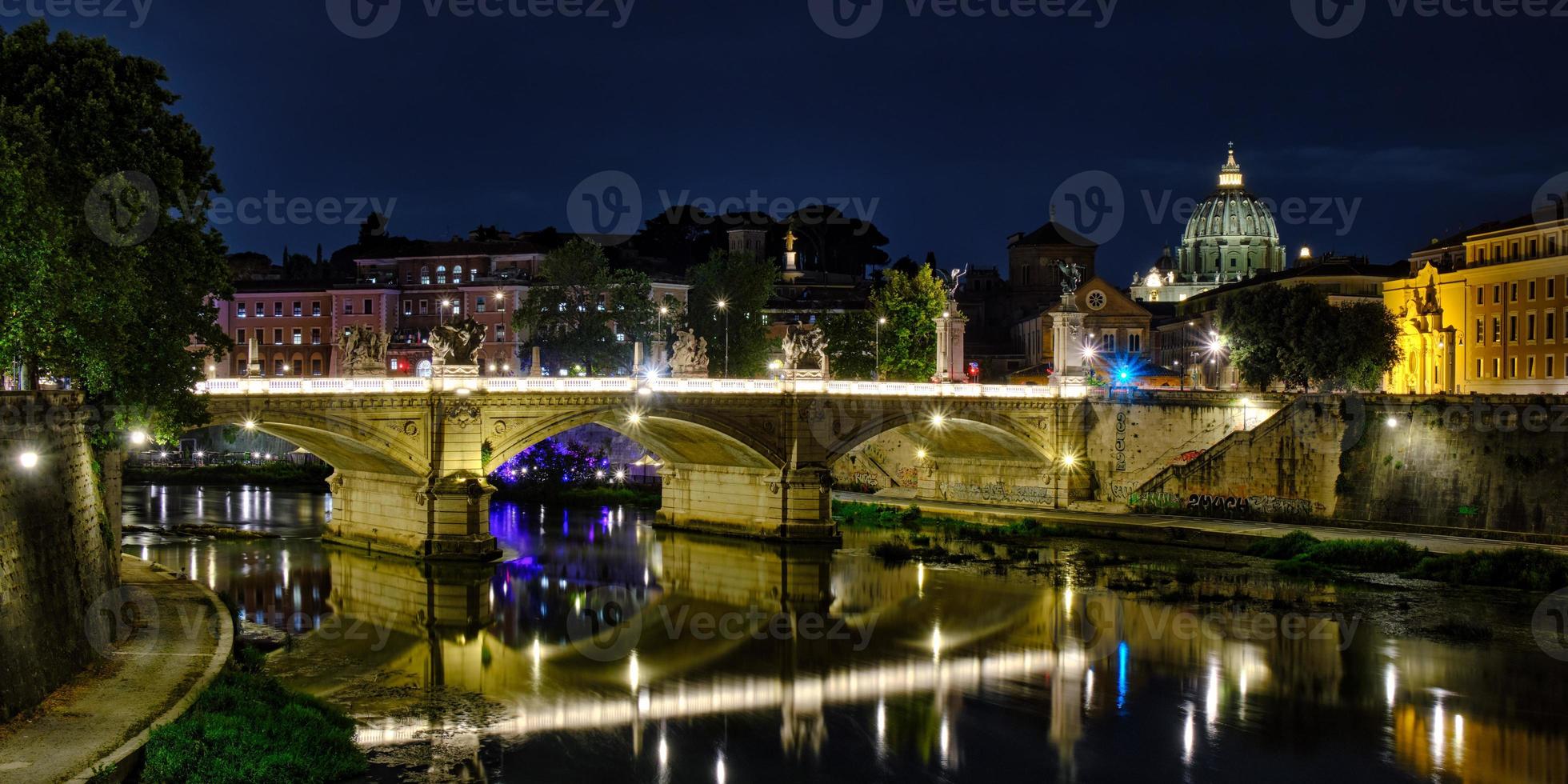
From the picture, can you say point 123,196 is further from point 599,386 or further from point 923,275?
point 923,275

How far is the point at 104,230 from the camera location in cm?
2972

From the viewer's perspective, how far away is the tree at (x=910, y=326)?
7288cm

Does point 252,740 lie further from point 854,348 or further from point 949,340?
point 854,348

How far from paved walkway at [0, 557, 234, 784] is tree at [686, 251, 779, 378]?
45.6 m

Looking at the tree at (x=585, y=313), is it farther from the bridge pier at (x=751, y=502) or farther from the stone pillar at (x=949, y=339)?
the stone pillar at (x=949, y=339)

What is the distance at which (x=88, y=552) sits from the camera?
27781 mm

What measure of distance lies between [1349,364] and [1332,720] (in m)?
39.7

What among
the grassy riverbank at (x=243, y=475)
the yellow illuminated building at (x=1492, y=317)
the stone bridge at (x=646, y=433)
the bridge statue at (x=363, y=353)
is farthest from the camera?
the grassy riverbank at (x=243, y=475)

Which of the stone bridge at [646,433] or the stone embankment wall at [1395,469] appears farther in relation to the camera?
the stone embankment wall at [1395,469]

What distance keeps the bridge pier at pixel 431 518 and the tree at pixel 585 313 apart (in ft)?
74.4

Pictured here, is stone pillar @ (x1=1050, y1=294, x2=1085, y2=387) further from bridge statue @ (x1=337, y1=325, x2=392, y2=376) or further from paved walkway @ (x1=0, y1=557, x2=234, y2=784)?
paved walkway @ (x1=0, y1=557, x2=234, y2=784)

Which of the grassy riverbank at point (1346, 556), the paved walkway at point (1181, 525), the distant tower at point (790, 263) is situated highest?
the distant tower at point (790, 263)

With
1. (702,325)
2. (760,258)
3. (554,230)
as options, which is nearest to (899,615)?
(702,325)

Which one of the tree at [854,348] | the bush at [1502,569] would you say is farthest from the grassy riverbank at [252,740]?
the tree at [854,348]
